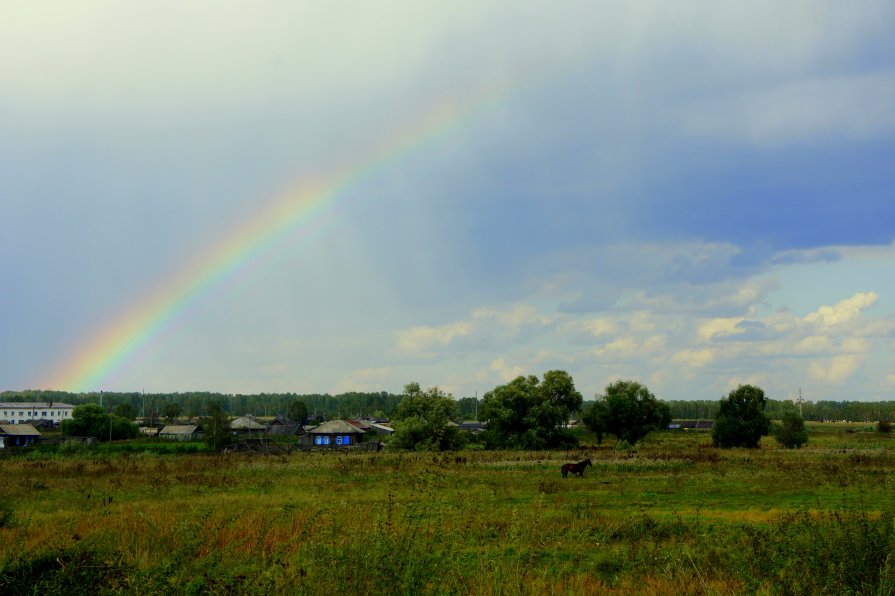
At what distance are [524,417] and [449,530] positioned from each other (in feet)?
213

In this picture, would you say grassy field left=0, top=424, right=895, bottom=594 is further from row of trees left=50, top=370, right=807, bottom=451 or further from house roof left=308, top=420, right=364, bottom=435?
house roof left=308, top=420, right=364, bottom=435

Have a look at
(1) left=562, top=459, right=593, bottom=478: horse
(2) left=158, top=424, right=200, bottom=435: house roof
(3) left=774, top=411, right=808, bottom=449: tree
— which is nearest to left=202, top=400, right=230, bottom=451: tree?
(1) left=562, top=459, right=593, bottom=478: horse

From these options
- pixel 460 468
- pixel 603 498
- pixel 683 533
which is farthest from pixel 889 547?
pixel 460 468

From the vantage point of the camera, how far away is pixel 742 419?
73.0 m

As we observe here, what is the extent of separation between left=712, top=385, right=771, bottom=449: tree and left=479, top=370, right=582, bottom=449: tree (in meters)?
16.1

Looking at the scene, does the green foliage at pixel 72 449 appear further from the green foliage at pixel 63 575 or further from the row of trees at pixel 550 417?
the green foliage at pixel 63 575

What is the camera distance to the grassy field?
855 centimetres

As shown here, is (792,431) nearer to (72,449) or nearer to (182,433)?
(72,449)

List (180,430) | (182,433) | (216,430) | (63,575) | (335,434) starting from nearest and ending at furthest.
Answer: (63,575)
(216,430)
(335,434)
(182,433)
(180,430)

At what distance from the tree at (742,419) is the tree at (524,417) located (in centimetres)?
1612

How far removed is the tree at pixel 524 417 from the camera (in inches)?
3024

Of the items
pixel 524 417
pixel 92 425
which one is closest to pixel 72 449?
pixel 92 425

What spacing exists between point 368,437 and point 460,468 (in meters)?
78.5

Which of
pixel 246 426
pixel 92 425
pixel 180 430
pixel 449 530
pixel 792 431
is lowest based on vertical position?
pixel 180 430
